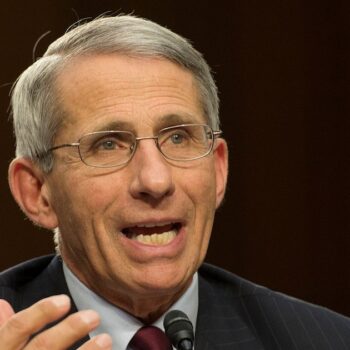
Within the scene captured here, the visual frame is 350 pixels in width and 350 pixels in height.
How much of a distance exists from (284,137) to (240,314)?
1116 mm

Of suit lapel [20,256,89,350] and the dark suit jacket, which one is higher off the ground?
suit lapel [20,256,89,350]

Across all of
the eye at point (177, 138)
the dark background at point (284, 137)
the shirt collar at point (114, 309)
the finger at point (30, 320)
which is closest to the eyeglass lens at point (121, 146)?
the eye at point (177, 138)

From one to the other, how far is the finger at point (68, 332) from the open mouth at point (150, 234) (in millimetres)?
520

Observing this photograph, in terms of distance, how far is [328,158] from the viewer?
327cm

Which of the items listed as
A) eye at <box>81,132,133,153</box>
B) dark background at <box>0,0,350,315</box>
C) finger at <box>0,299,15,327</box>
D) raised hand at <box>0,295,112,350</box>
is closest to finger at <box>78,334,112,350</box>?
raised hand at <box>0,295,112,350</box>

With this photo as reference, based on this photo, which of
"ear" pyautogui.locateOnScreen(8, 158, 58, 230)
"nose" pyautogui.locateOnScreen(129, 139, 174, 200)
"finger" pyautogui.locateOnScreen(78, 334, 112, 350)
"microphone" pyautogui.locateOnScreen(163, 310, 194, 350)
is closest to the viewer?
"finger" pyautogui.locateOnScreen(78, 334, 112, 350)

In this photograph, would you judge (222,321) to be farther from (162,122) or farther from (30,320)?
(30,320)

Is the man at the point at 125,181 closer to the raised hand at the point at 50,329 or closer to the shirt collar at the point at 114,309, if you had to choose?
the shirt collar at the point at 114,309

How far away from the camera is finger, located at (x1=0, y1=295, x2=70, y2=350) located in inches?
57.9

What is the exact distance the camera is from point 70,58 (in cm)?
210

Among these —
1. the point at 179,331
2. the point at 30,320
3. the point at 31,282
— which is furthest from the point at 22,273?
the point at 30,320

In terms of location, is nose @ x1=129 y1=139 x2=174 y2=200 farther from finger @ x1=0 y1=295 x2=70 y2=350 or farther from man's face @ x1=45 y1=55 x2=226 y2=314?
finger @ x1=0 y1=295 x2=70 y2=350

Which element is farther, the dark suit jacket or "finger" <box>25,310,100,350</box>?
the dark suit jacket

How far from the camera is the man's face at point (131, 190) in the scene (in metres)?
1.97
